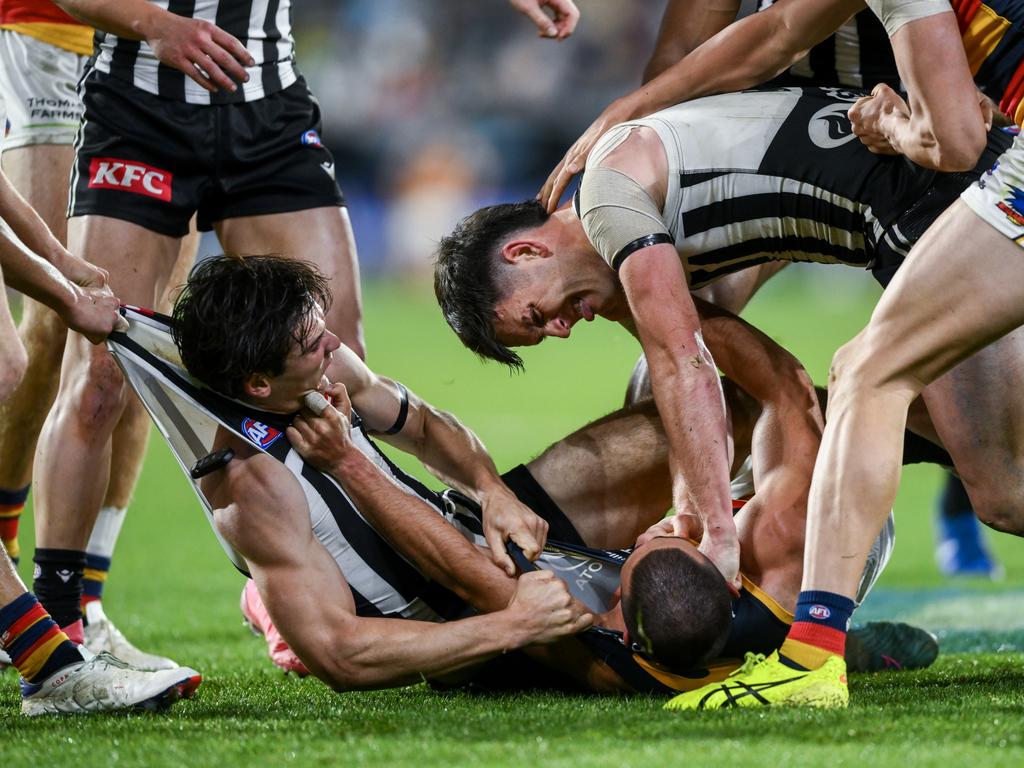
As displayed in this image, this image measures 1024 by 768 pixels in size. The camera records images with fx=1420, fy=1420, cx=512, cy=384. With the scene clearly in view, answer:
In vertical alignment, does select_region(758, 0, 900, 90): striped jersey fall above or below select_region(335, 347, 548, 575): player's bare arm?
above

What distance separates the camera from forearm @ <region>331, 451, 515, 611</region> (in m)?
3.72

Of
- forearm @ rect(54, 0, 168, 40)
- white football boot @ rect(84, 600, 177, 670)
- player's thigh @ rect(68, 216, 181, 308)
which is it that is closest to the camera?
forearm @ rect(54, 0, 168, 40)

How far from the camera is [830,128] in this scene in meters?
4.06

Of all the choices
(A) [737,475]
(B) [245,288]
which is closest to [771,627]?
(A) [737,475]

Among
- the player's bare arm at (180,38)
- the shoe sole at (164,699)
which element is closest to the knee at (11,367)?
the shoe sole at (164,699)

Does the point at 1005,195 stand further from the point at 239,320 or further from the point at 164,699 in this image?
the point at 164,699

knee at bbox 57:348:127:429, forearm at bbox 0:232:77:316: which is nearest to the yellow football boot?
forearm at bbox 0:232:77:316

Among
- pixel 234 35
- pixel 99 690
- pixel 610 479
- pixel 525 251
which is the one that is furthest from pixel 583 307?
pixel 99 690

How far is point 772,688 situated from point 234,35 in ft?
9.39

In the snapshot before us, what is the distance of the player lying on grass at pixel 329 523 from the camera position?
354 cm

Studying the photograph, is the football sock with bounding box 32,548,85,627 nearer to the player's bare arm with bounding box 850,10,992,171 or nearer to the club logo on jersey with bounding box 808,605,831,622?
the club logo on jersey with bounding box 808,605,831,622

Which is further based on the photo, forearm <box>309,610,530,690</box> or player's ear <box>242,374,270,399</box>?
player's ear <box>242,374,270,399</box>

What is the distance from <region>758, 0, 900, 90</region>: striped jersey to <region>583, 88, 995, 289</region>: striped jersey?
53 centimetres

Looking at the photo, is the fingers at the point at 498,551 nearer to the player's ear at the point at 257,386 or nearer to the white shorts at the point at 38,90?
the player's ear at the point at 257,386
